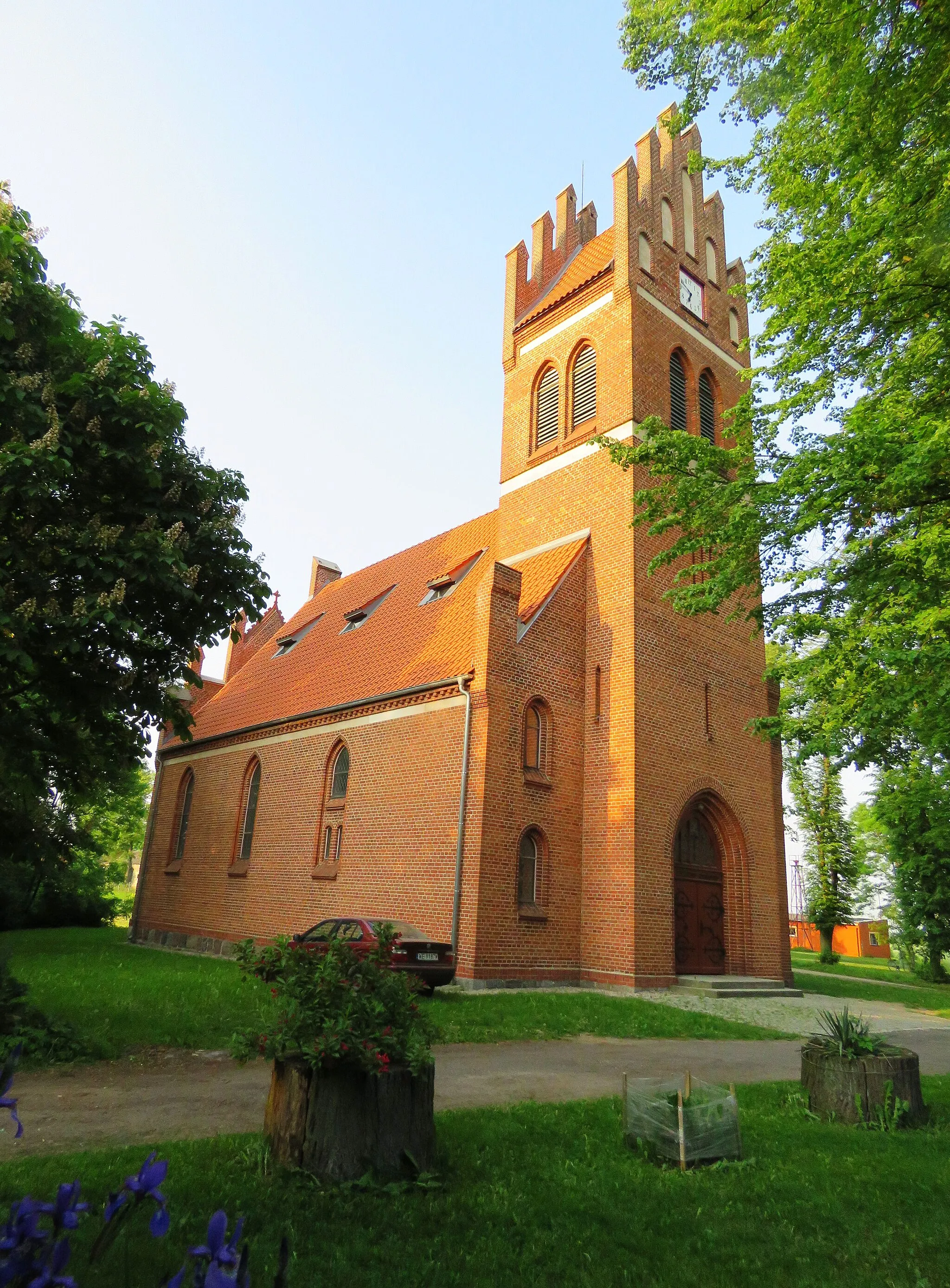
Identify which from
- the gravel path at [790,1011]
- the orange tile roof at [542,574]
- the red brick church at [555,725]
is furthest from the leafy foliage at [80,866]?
the gravel path at [790,1011]

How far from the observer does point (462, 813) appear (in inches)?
598

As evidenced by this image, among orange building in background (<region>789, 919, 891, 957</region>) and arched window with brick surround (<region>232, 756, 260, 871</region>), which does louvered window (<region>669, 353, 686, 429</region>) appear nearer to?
arched window with brick surround (<region>232, 756, 260, 871</region>)

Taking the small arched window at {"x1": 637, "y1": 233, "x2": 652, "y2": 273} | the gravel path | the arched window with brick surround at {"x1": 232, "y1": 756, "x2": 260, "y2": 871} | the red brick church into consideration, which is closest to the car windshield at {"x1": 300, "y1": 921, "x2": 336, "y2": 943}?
the red brick church

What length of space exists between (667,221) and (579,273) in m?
2.43

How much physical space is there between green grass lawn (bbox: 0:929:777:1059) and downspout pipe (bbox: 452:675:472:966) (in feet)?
5.20

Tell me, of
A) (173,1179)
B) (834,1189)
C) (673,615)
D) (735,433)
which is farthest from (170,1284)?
(673,615)

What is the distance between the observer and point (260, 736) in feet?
72.9

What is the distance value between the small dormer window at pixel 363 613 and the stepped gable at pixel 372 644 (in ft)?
0.49

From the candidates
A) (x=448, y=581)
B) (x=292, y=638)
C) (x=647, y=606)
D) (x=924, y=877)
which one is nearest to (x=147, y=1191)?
(x=647, y=606)

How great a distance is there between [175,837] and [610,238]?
19.8 m

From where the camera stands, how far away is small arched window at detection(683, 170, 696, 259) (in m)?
21.7

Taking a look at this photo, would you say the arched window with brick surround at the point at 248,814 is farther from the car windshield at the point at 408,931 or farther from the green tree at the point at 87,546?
the green tree at the point at 87,546

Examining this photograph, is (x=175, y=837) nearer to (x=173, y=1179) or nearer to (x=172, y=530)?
(x=172, y=530)

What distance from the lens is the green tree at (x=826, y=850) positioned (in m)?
37.3
